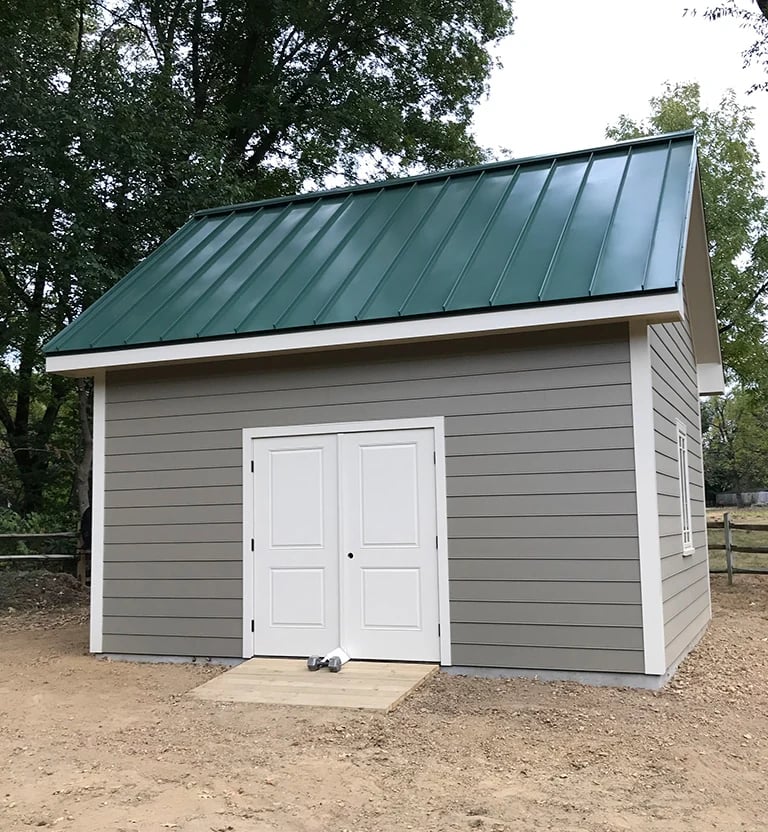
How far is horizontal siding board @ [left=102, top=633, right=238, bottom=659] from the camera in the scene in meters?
7.33

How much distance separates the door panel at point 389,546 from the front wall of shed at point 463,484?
0.69 ft

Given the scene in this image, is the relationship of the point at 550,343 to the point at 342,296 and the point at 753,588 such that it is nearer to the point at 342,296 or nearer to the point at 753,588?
the point at 342,296

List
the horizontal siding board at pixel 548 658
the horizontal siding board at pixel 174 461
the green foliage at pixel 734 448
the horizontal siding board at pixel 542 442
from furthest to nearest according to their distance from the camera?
the green foliage at pixel 734 448 → the horizontal siding board at pixel 174 461 → the horizontal siding board at pixel 542 442 → the horizontal siding board at pixel 548 658

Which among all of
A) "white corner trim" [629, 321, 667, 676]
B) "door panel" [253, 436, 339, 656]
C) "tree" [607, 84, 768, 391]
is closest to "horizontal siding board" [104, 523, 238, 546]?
"door panel" [253, 436, 339, 656]

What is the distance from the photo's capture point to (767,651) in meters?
7.82

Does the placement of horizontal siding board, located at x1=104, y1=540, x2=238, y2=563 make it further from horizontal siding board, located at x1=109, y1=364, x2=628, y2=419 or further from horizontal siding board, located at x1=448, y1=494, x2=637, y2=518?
horizontal siding board, located at x1=448, y1=494, x2=637, y2=518

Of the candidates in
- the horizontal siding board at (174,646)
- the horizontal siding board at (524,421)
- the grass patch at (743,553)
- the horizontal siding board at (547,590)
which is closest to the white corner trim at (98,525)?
the horizontal siding board at (174,646)

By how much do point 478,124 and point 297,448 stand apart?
14.8 meters

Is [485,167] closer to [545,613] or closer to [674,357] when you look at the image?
[674,357]

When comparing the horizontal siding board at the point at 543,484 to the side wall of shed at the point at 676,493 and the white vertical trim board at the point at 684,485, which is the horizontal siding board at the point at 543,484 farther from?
the white vertical trim board at the point at 684,485

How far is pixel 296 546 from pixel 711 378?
6.99 metres

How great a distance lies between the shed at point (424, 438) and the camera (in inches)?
251

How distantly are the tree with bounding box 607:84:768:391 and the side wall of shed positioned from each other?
5.71m

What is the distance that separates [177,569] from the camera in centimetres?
756
